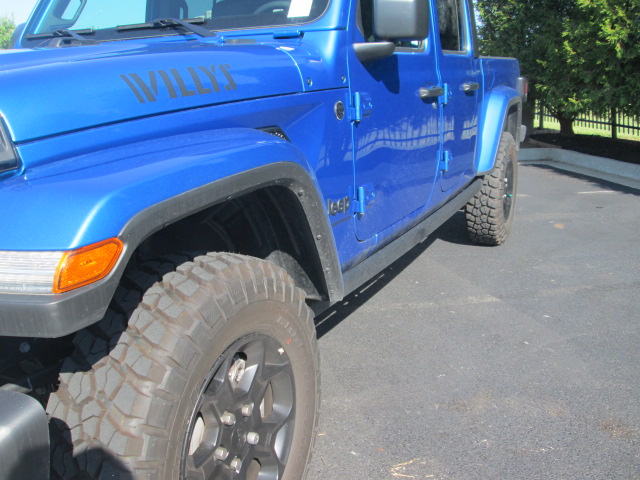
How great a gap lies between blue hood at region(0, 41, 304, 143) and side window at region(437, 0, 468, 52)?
6.31ft

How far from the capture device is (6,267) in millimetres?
1346

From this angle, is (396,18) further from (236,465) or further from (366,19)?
(236,465)

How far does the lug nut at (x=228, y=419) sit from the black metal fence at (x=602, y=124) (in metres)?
8.98

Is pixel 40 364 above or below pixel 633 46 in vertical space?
below

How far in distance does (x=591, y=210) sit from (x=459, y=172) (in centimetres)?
315

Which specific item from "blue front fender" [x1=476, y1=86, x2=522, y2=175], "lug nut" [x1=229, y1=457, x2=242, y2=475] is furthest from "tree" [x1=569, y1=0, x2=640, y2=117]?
"lug nut" [x1=229, y1=457, x2=242, y2=475]

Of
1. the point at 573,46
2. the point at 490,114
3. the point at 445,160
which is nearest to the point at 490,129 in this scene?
the point at 490,114

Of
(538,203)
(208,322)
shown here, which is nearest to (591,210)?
(538,203)

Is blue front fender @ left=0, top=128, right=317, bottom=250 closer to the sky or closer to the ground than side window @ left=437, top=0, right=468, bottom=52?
closer to the ground

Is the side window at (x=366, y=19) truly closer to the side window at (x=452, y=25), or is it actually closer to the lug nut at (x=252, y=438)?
the side window at (x=452, y=25)

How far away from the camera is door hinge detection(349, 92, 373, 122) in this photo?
8.36 feet

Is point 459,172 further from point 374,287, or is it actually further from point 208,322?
point 208,322

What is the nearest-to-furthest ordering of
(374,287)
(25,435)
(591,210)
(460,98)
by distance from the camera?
1. (25,435)
2. (460,98)
3. (374,287)
4. (591,210)

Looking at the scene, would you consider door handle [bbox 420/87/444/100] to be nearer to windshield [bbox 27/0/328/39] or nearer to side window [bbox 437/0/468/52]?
side window [bbox 437/0/468/52]
